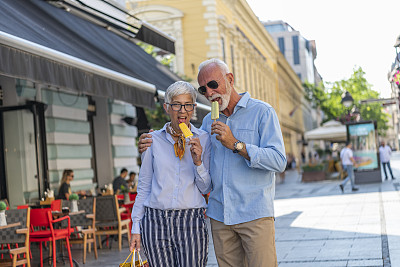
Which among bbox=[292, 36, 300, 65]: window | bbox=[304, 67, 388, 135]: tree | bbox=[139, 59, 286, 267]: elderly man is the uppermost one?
bbox=[292, 36, 300, 65]: window

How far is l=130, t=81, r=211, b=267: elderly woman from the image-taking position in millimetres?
3525

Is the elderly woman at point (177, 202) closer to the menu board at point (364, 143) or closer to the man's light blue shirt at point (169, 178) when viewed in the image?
the man's light blue shirt at point (169, 178)

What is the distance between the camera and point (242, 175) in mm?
3488

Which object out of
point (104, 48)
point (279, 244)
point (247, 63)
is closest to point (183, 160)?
point (279, 244)

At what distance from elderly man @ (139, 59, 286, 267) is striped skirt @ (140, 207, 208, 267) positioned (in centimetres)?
11

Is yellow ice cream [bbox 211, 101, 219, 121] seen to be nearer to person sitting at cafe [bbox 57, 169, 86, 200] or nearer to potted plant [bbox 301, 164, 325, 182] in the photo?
person sitting at cafe [bbox 57, 169, 86, 200]

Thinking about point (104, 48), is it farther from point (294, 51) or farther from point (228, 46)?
point (294, 51)

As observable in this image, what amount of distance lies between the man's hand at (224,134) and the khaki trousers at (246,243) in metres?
0.47

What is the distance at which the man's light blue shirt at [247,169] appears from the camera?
3.44 m

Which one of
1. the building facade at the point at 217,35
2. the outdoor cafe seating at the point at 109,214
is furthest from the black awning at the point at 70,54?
the building facade at the point at 217,35

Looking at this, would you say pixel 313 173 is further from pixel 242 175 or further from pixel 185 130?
pixel 185 130

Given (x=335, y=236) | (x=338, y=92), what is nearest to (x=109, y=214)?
(x=335, y=236)

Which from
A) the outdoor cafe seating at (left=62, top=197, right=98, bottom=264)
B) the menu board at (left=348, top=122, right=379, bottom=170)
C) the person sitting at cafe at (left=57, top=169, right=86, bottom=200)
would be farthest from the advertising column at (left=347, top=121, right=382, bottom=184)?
the outdoor cafe seating at (left=62, top=197, right=98, bottom=264)

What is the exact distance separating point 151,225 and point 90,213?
6480mm
